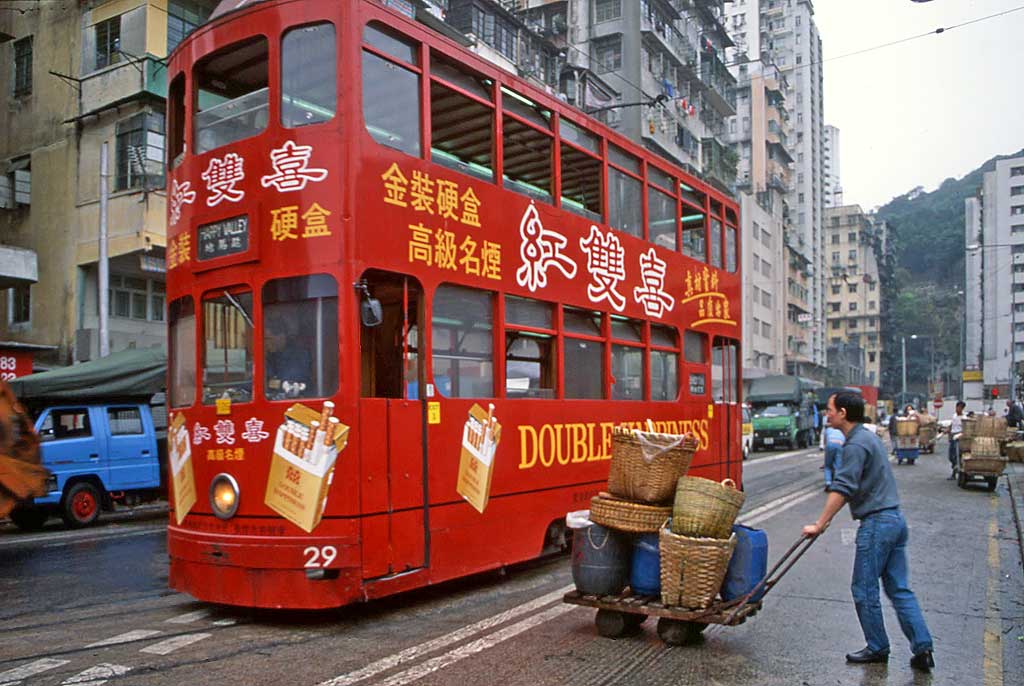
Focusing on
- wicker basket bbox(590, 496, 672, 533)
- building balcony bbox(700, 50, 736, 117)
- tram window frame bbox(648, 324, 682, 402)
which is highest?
building balcony bbox(700, 50, 736, 117)

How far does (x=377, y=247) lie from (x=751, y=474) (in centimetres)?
1700

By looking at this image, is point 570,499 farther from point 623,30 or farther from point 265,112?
point 623,30

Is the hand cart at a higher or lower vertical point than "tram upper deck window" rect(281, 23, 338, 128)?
lower

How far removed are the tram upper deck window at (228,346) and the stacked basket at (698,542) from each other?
3.23 m

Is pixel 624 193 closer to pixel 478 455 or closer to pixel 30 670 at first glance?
pixel 478 455

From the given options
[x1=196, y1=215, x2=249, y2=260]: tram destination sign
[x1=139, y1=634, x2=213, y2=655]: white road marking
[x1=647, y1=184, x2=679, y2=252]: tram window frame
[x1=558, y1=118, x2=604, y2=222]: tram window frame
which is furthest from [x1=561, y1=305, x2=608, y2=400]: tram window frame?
[x1=139, y1=634, x2=213, y2=655]: white road marking

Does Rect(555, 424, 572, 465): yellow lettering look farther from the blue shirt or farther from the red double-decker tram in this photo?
the blue shirt

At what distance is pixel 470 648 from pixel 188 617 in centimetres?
244

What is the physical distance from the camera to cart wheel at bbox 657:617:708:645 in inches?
224

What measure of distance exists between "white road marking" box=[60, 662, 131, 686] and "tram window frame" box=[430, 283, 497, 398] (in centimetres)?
299

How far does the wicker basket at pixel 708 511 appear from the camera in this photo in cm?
560

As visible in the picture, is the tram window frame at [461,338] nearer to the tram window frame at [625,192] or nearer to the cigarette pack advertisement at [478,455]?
the cigarette pack advertisement at [478,455]

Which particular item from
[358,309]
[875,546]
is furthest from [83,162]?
[875,546]

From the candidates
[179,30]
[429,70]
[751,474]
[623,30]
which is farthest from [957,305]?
[429,70]
